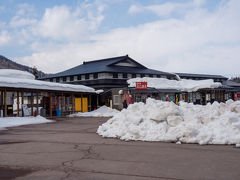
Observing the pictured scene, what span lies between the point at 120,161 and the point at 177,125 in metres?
4.03

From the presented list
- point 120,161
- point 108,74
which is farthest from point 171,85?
point 120,161

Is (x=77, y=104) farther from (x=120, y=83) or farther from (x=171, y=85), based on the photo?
(x=171, y=85)

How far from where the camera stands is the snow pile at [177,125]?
8797 mm

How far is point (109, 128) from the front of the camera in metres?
11.5

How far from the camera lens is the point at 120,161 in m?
6.30

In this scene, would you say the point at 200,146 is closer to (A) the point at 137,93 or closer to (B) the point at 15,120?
(B) the point at 15,120

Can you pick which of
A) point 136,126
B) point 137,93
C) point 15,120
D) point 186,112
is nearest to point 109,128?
point 136,126

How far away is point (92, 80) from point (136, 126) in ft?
91.8

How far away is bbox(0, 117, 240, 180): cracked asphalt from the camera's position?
511 cm

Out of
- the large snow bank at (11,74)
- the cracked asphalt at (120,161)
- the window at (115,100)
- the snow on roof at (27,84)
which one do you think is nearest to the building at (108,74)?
the window at (115,100)

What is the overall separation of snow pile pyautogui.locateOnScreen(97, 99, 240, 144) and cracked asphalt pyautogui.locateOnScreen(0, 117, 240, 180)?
1.82ft

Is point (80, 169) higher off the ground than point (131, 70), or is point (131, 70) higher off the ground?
point (131, 70)

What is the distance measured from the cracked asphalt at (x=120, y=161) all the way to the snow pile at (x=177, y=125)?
1.82 ft

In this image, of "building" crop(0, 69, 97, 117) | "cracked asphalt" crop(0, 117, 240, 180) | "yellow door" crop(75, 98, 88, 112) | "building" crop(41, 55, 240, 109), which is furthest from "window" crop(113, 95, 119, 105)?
"cracked asphalt" crop(0, 117, 240, 180)
